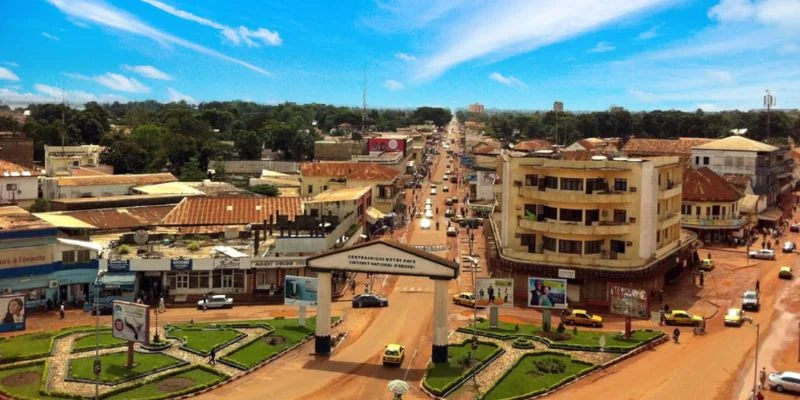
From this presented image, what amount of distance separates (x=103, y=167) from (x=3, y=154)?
14623 mm

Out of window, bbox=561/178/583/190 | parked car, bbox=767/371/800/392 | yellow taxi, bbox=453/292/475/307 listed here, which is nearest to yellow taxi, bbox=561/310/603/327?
yellow taxi, bbox=453/292/475/307

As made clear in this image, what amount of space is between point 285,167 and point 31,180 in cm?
5699

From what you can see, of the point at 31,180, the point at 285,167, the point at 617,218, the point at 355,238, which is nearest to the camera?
the point at 617,218

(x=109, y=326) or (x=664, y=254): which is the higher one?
(x=664, y=254)

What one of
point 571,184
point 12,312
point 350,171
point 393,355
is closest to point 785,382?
point 393,355

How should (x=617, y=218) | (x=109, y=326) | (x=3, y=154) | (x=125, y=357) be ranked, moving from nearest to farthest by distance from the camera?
1. (x=125, y=357)
2. (x=109, y=326)
3. (x=617, y=218)
4. (x=3, y=154)

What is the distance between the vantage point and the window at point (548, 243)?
51438 millimetres

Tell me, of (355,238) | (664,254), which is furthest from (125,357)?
(664,254)

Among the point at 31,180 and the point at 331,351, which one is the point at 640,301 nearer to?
the point at 331,351

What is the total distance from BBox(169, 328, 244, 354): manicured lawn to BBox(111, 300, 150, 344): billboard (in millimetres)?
3489

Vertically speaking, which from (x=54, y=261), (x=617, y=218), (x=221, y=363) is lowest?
(x=221, y=363)

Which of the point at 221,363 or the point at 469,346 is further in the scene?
the point at 469,346

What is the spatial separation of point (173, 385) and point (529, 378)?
15814mm

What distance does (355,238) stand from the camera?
62.3 m
